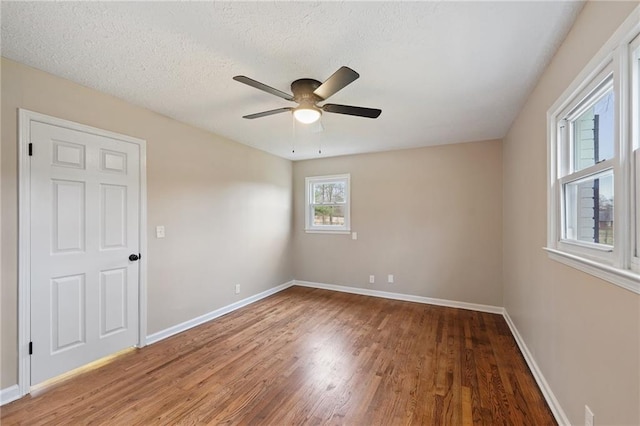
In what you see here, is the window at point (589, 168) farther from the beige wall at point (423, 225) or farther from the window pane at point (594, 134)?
the beige wall at point (423, 225)

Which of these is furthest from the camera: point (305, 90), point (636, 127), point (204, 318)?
point (204, 318)

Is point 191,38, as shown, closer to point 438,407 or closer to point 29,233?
point 29,233

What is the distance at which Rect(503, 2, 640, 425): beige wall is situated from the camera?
1146mm

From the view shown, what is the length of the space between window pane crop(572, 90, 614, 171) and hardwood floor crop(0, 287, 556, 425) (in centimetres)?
171

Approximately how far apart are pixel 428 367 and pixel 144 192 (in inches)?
130

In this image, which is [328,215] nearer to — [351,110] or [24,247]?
[351,110]

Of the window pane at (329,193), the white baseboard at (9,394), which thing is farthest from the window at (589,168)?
the white baseboard at (9,394)

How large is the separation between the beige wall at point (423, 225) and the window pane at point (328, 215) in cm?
27

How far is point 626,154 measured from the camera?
117 centimetres

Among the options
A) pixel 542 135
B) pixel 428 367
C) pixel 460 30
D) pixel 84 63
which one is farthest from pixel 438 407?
pixel 84 63

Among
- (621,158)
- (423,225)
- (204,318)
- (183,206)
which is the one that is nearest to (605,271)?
(621,158)

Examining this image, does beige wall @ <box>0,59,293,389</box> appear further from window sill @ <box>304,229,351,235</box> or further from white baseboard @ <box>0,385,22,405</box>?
window sill @ <box>304,229,351,235</box>

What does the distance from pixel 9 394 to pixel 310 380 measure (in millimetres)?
2200

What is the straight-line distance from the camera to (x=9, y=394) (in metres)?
1.97
